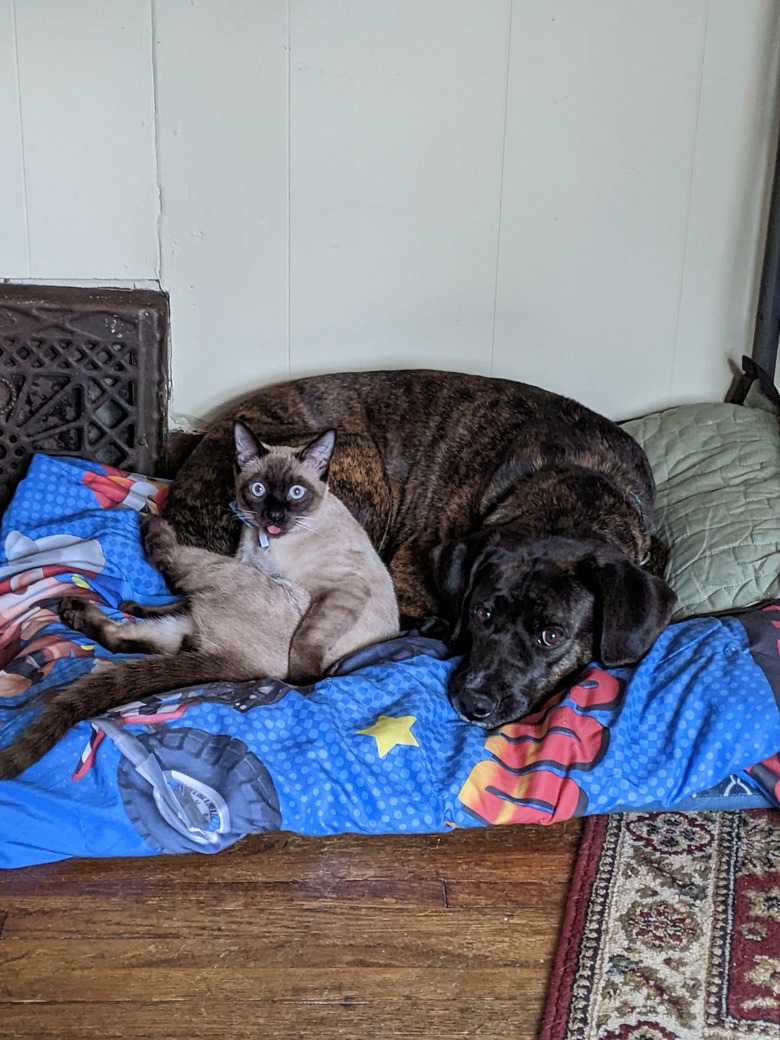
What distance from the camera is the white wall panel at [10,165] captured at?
3.15m

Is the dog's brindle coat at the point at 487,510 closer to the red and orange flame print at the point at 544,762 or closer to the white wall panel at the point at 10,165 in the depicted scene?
the red and orange flame print at the point at 544,762

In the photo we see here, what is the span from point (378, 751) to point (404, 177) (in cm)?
187

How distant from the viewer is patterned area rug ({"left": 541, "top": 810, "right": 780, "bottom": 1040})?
1786 millimetres

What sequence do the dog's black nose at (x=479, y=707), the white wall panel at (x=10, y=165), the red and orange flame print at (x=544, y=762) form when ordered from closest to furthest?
the red and orange flame print at (x=544, y=762), the dog's black nose at (x=479, y=707), the white wall panel at (x=10, y=165)

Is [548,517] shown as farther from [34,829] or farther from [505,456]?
[34,829]

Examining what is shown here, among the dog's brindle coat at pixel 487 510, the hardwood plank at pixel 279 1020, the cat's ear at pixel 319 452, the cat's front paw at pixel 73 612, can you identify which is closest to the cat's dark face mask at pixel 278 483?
the cat's ear at pixel 319 452

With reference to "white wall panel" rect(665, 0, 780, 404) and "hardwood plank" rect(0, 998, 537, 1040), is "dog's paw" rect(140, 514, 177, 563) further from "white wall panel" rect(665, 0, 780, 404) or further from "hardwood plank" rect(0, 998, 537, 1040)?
"white wall panel" rect(665, 0, 780, 404)

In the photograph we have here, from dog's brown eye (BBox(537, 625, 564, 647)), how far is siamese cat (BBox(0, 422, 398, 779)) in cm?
42

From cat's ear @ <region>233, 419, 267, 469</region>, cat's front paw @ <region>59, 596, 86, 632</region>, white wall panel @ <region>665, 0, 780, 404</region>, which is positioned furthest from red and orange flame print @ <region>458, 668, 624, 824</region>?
white wall panel @ <region>665, 0, 780, 404</region>

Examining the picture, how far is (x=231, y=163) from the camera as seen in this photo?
333 cm

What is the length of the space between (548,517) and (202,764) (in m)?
1.04

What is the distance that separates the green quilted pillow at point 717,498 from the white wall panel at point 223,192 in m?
1.25

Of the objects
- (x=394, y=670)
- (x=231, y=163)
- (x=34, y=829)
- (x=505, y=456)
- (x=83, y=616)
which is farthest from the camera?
(x=231, y=163)

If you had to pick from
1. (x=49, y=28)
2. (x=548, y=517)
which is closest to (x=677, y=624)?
(x=548, y=517)
